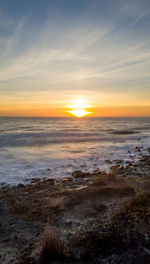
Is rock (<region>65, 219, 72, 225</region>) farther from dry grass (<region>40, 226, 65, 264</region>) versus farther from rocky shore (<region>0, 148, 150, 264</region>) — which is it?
dry grass (<region>40, 226, 65, 264</region>)

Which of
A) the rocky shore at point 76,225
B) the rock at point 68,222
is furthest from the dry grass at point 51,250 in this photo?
the rock at point 68,222

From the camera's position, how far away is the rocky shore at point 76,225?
3.50m

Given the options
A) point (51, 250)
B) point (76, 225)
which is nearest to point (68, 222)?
point (76, 225)

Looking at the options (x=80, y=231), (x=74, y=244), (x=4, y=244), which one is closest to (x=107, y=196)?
(x=80, y=231)

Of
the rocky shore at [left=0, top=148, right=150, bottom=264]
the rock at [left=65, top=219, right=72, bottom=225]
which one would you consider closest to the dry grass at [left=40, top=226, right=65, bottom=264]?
the rocky shore at [left=0, top=148, right=150, bottom=264]

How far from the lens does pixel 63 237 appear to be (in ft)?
13.5

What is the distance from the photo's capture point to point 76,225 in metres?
4.61

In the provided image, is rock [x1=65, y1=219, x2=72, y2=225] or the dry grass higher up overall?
the dry grass

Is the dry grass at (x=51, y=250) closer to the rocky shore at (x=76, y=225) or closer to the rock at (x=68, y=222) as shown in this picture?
the rocky shore at (x=76, y=225)

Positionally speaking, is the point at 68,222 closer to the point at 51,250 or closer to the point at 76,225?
the point at 76,225

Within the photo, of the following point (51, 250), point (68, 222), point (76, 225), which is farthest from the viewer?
point (68, 222)

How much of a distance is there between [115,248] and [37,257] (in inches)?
68.8

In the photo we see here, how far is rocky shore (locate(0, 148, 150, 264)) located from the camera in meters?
3.50

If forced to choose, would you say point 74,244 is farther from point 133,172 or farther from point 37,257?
point 133,172
